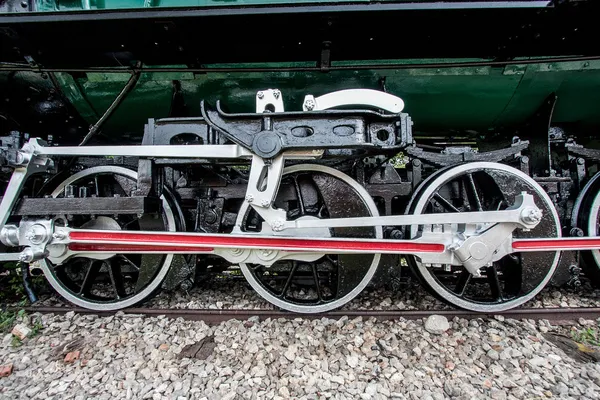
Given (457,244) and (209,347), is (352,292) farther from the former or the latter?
(209,347)

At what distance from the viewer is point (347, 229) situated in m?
2.24

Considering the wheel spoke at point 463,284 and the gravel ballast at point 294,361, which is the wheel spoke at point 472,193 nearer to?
the wheel spoke at point 463,284

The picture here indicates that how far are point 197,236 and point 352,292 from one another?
1.11 metres

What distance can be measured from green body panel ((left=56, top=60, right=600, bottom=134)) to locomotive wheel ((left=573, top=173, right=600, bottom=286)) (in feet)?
1.88

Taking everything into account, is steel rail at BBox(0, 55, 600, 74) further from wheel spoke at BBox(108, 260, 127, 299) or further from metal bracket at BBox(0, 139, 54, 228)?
wheel spoke at BBox(108, 260, 127, 299)

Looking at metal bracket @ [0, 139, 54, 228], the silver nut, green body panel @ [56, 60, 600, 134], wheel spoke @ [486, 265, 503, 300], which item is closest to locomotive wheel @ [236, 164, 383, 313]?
the silver nut

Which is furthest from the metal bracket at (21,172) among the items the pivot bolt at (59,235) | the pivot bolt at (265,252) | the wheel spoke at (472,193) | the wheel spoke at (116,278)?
→ the wheel spoke at (472,193)

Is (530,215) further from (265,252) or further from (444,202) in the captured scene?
(265,252)

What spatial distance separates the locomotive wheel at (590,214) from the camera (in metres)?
2.24

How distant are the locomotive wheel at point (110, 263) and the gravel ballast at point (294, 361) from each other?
0.20m

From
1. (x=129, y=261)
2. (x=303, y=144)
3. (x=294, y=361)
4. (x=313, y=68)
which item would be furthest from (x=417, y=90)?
(x=129, y=261)

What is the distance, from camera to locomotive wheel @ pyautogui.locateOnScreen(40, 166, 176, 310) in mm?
2336

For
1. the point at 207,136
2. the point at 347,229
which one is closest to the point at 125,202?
the point at 207,136

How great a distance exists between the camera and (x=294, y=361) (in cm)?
182
